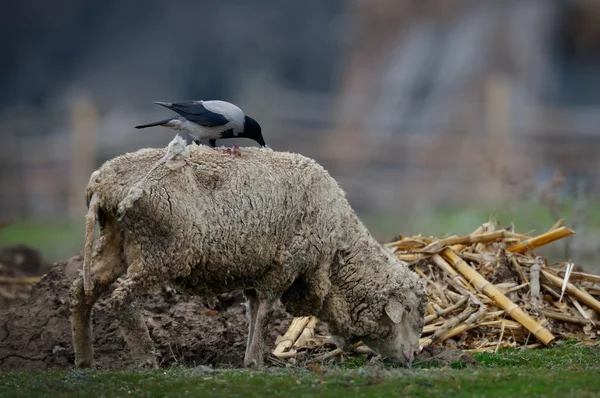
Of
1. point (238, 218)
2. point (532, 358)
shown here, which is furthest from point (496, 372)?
Result: point (238, 218)

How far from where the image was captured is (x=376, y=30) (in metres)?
35.8

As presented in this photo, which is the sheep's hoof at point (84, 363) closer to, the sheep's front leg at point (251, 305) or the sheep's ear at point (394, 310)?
the sheep's front leg at point (251, 305)

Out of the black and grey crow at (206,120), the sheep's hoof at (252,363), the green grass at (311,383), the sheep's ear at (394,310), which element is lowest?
the sheep's hoof at (252,363)

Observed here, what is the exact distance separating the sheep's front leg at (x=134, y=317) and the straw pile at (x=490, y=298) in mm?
1662

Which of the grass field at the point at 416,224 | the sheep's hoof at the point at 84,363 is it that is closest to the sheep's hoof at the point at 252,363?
the sheep's hoof at the point at 84,363

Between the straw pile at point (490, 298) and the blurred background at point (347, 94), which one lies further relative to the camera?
the blurred background at point (347, 94)

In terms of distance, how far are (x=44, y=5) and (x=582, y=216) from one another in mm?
23956

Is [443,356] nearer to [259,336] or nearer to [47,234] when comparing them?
[259,336]

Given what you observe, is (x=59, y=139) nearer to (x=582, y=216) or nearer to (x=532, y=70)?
(x=532, y=70)

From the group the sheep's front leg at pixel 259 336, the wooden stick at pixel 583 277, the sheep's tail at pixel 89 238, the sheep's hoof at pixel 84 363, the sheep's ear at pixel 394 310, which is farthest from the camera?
the wooden stick at pixel 583 277

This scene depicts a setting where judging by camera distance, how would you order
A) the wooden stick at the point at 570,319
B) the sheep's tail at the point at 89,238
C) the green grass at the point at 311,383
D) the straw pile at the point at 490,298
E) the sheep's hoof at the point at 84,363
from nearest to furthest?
the green grass at the point at 311,383, the sheep's tail at the point at 89,238, the sheep's hoof at the point at 84,363, the straw pile at the point at 490,298, the wooden stick at the point at 570,319

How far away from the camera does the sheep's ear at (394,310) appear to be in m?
12.0

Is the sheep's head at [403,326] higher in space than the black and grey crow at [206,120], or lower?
lower

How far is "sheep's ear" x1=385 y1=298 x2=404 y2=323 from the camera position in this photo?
39.5 feet
